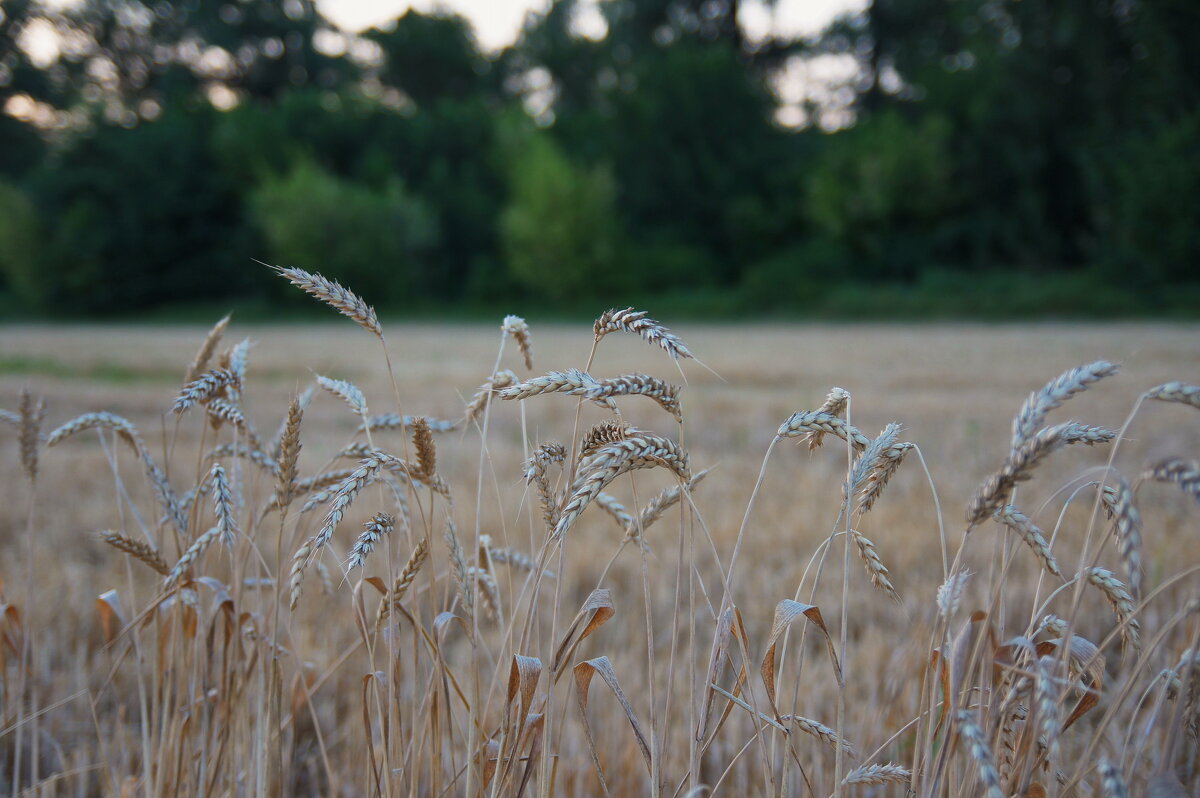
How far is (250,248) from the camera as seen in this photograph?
35750mm

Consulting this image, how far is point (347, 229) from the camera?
33.5 metres

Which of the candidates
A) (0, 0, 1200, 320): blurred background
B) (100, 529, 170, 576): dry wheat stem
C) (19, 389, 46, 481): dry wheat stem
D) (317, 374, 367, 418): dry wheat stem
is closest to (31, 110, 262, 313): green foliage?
(0, 0, 1200, 320): blurred background

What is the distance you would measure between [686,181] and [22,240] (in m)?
27.7

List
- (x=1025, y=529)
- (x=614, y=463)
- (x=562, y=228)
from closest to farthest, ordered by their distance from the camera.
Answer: (x=614, y=463) < (x=1025, y=529) < (x=562, y=228)

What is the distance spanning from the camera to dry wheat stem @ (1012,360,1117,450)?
851 mm

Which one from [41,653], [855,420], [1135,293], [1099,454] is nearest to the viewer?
[41,653]

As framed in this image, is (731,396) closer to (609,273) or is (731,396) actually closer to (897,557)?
(897,557)

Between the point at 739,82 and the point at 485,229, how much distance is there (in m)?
12.6

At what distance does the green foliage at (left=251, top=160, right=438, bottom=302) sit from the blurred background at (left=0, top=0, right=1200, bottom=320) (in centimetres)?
12

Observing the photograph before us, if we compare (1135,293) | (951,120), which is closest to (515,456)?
(1135,293)

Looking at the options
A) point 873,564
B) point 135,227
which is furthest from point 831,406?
point 135,227

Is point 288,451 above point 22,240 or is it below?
below

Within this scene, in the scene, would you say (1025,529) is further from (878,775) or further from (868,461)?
(878,775)

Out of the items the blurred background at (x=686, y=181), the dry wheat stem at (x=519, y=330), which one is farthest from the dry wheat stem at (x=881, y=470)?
the blurred background at (x=686, y=181)
